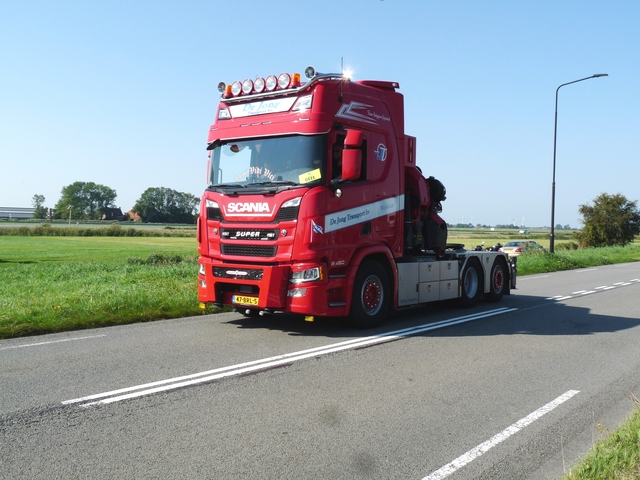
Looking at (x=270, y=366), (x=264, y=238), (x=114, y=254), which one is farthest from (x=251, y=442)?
(x=114, y=254)

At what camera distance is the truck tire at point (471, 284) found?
1262 centimetres

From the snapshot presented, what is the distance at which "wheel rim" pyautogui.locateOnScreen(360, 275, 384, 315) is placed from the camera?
31.3ft

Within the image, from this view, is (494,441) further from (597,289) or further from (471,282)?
(597,289)

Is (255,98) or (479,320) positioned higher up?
(255,98)

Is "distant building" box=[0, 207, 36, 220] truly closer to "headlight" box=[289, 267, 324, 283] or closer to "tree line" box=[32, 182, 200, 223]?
Answer: "tree line" box=[32, 182, 200, 223]

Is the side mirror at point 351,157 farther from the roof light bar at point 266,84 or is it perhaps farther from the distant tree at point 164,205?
the distant tree at point 164,205

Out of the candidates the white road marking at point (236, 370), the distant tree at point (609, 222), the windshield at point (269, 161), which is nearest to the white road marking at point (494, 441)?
the white road marking at point (236, 370)

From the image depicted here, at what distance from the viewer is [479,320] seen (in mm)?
10922

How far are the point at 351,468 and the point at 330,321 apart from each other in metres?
6.34

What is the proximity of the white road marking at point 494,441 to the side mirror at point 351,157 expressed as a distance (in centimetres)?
411

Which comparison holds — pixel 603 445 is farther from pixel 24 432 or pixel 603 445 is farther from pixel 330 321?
pixel 330 321

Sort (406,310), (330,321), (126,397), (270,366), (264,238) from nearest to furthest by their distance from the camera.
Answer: (126,397) < (270,366) < (264,238) < (330,321) < (406,310)

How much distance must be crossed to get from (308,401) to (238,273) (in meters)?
3.95

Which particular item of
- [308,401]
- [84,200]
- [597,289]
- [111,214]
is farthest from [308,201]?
[84,200]
